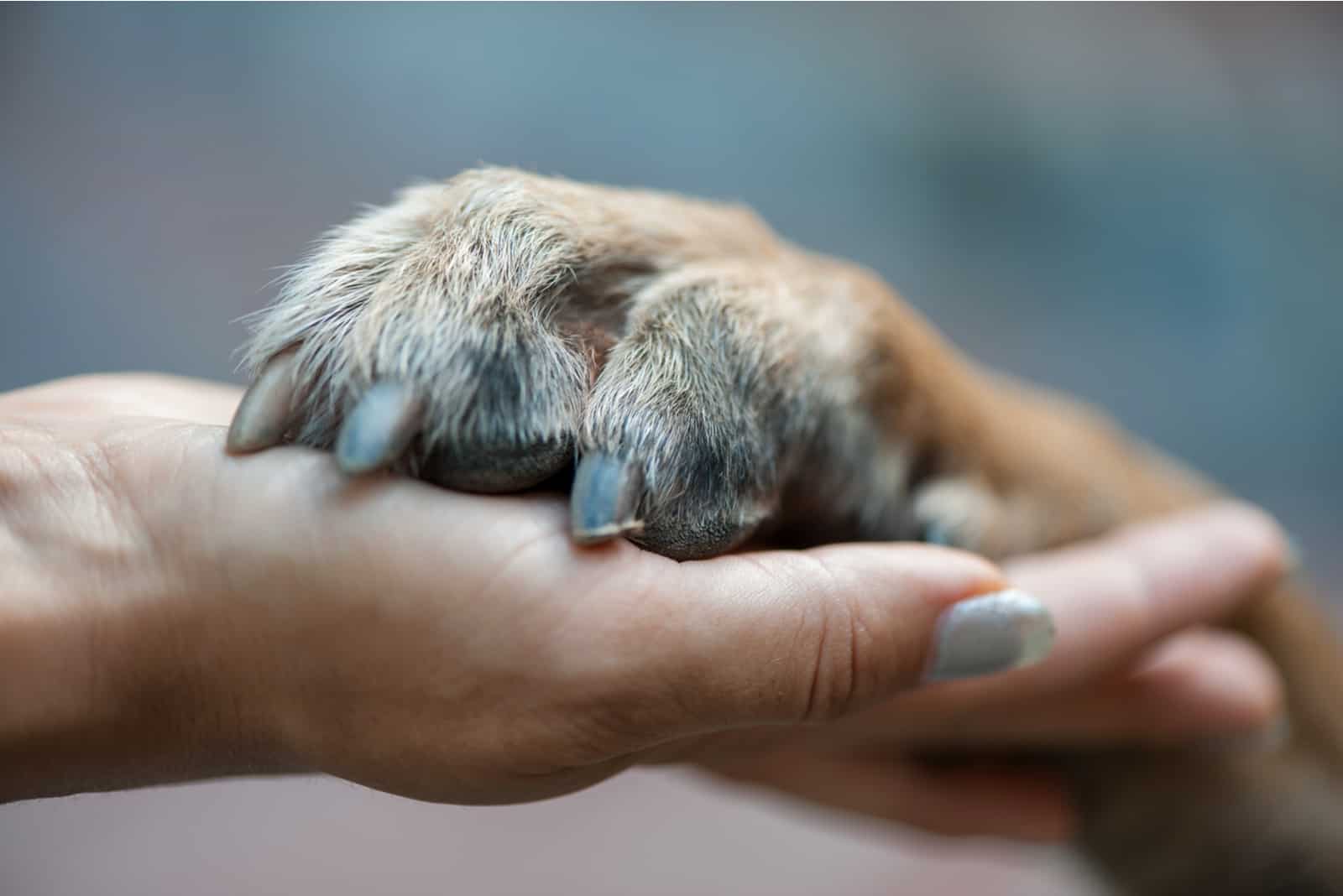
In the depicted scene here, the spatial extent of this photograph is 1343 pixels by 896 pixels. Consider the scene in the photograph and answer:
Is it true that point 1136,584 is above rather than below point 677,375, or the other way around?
below

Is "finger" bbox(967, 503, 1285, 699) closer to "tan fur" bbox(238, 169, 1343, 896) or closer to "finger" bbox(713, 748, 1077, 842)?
"tan fur" bbox(238, 169, 1343, 896)

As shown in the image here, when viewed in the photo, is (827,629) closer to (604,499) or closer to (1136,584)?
(604,499)

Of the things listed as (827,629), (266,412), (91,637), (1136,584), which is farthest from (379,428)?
(1136,584)

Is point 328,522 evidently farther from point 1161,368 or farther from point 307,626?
point 1161,368

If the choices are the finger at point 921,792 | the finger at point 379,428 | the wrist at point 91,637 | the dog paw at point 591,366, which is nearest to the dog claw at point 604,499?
the dog paw at point 591,366

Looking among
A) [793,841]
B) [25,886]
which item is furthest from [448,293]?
[793,841]

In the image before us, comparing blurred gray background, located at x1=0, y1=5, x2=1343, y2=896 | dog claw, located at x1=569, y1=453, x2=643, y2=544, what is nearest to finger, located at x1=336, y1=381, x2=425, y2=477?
dog claw, located at x1=569, y1=453, x2=643, y2=544
